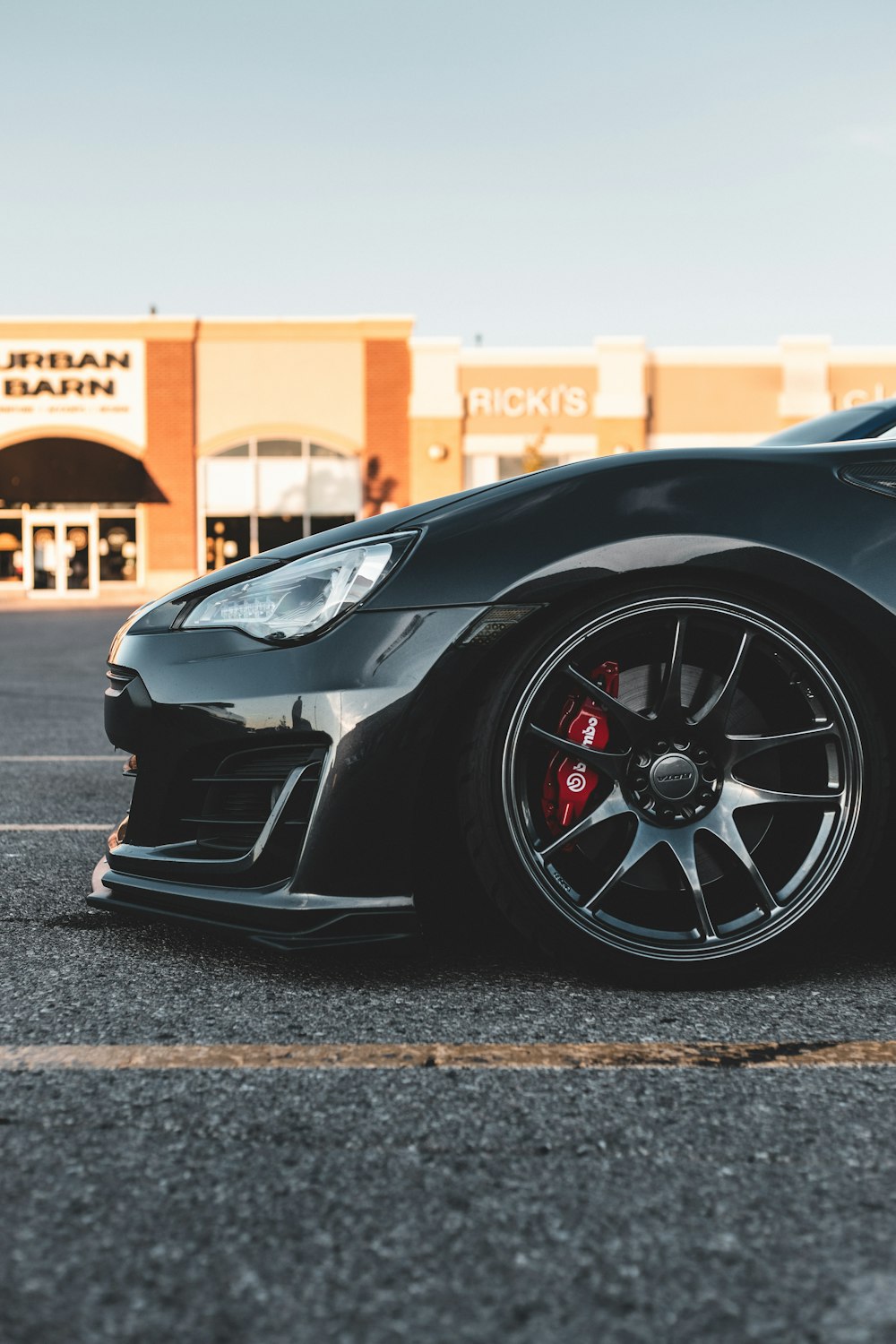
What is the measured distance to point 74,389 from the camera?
3055cm

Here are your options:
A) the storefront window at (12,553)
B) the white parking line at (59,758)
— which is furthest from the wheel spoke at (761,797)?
the storefront window at (12,553)

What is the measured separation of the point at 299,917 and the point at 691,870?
0.71 meters

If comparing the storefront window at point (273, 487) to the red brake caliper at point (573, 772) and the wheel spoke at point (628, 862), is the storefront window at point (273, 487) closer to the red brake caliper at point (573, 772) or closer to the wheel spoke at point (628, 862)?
the red brake caliper at point (573, 772)

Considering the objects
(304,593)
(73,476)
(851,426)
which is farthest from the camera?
(73,476)

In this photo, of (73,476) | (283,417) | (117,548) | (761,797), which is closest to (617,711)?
(761,797)

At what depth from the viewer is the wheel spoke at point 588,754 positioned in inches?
85.1

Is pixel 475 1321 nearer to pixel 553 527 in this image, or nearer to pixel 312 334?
pixel 553 527

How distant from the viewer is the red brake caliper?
2242mm

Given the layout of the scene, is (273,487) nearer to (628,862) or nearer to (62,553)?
(62,553)

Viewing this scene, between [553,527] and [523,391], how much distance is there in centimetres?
2900

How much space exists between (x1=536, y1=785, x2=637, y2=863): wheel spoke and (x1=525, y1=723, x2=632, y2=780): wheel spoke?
4cm

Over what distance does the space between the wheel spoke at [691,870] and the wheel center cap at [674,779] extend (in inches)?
2.7

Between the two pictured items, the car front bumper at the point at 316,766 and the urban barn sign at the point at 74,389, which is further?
the urban barn sign at the point at 74,389

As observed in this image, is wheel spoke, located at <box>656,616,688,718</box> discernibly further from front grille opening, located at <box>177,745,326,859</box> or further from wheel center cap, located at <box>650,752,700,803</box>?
front grille opening, located at <box>177,745,326,859</box>
